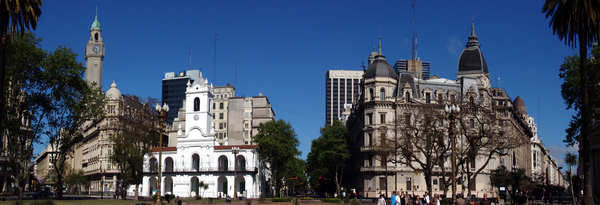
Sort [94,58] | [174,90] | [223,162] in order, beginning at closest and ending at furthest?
[223,162] < [94,58] < [174,90]

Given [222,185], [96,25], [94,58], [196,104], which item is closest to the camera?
[222,185]

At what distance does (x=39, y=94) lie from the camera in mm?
51156

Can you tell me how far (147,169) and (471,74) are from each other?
52601 mm

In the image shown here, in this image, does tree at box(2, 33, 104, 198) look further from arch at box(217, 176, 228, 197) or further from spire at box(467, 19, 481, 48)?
spire at box(467, 19, 481, 48)

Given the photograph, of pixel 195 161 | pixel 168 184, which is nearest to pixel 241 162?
pixel 195 161

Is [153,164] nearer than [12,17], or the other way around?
[12,17]

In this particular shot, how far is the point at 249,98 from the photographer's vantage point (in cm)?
12625

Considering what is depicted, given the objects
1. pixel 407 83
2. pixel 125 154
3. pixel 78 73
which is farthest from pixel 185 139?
pixel 407 83

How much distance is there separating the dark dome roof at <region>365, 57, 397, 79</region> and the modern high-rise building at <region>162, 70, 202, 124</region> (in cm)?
11761

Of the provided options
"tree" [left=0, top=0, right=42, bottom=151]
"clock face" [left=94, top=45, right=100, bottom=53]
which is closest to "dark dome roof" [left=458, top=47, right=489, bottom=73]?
"tree" [left=0, top=0, right=42, bottom=151]

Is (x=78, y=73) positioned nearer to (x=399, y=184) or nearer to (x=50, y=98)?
(x=50, y=98)

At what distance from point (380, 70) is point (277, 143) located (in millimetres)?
20341

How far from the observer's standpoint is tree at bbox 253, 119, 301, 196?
84875 millimetres

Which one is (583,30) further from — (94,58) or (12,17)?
(94,58)
